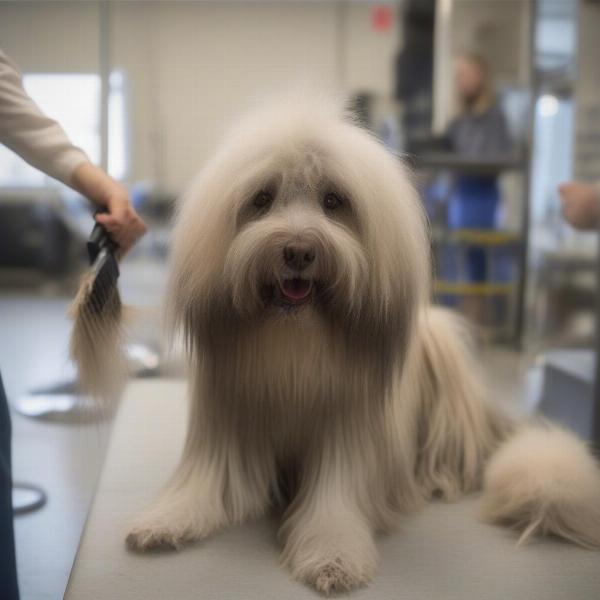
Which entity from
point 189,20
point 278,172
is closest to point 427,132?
point 189,20

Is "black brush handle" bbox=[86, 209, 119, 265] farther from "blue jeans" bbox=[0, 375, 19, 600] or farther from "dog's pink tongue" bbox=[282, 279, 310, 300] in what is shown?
"dog's pink tongue" bbox=[282, 279, 310, 300]

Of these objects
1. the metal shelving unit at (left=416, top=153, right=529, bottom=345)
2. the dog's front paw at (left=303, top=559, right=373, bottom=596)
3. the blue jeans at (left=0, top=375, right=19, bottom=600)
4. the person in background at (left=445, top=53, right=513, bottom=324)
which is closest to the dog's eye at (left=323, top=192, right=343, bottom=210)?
the dog's front paw at (left=303, top=559, right=373, bottom=596)

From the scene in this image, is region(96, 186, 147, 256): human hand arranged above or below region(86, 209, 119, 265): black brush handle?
above

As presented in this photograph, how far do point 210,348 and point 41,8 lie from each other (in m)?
1.74

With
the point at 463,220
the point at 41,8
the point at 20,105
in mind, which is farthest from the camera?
the point at 463,220

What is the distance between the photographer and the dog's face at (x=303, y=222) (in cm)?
108

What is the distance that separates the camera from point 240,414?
3.97 feet

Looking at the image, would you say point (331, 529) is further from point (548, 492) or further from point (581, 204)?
point (581, 204)

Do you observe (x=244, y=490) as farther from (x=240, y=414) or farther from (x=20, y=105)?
(x=20, y=105)

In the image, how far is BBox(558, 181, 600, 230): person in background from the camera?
1616 millimetres

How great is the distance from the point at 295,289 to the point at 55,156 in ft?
2.00

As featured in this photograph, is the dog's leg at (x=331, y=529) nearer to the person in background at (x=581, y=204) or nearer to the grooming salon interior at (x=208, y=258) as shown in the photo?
the grooming salon interior at (x=208, y=258)

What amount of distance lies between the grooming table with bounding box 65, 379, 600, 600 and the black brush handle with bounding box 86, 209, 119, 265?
452mm

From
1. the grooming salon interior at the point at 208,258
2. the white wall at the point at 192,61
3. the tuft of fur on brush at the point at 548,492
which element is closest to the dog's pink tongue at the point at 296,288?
the grooming salon interior at the point at 208,258
